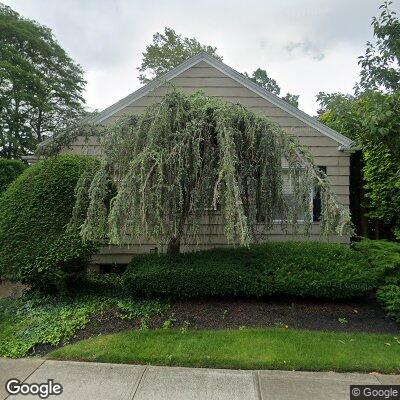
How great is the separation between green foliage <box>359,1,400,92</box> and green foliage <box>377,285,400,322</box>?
324cm

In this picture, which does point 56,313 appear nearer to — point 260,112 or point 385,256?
point 385,256

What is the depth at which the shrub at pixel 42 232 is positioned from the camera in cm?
484

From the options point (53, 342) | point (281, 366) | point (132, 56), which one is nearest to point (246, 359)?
point (281, 366)

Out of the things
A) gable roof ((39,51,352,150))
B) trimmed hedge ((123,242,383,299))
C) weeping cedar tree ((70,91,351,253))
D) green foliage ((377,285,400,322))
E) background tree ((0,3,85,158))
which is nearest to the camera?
weeping cedar tree ((70,91,351,253))

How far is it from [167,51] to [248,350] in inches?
846

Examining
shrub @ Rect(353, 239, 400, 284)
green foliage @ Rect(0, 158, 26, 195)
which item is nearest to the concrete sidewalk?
shrub @ Rect(353, 239, 400, 284)

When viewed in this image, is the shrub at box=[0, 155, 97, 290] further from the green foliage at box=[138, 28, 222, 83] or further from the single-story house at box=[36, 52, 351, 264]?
the green foliage at box=[138, 28, 222, 83]

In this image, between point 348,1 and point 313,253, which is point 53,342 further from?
point 348,1

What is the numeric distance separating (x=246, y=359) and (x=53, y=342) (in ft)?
7.91

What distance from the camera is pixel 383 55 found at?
5020 millimetres

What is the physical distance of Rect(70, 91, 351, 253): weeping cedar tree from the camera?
4230 millimetres

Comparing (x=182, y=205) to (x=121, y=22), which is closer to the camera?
(x=182, y=205)

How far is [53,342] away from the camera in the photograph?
388 cm

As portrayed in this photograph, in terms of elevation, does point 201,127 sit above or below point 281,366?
above
